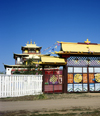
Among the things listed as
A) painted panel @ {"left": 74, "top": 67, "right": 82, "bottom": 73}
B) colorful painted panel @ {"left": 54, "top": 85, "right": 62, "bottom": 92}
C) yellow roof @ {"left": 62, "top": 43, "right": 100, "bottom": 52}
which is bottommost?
colorful painted panel @ {"left": 54, "top": 85, "right": 62, "bottom": 92}

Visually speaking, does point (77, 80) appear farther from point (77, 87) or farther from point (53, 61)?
point (53, 61)

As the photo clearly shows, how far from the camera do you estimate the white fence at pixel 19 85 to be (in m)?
10.6

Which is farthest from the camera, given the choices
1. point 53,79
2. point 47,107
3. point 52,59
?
point 52,59

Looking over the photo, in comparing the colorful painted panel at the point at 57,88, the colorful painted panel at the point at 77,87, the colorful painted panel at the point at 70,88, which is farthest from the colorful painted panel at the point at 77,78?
the colorful painted panel at the point at 57,88

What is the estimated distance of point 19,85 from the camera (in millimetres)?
10977

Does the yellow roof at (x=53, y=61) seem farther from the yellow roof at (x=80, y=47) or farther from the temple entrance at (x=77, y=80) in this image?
the yellow roof at (x=80, y=47)

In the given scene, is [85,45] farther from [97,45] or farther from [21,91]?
[21,91]

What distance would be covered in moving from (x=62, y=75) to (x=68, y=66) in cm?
83

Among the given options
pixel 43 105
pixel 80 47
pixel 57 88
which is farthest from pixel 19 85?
pixel 80 47

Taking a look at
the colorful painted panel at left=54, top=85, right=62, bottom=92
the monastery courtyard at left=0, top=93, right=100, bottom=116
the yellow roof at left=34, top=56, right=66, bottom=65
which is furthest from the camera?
the colorful painted panel at left=54, top=85, right=62, bottom=92

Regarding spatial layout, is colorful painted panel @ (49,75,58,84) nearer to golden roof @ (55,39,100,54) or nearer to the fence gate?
the fence gate

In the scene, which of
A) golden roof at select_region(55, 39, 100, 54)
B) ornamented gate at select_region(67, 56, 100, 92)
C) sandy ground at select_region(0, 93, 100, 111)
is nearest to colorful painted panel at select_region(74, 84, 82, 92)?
ornamented gate at select_region(67, 56, 100, 92)

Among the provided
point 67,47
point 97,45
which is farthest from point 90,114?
point 97,45

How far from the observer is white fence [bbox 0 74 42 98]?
1059 centimetres
